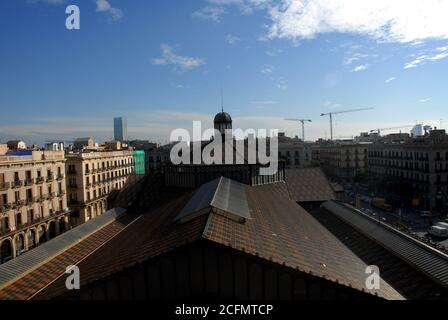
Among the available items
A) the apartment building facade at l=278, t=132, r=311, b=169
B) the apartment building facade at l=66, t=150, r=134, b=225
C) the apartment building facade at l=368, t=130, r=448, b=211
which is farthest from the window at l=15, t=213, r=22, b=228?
the apartment building facade at l=278, t=132, r=311, b=169

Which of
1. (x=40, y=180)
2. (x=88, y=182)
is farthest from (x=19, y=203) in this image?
(x=88, y=182)

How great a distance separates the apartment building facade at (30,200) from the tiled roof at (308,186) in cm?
3431

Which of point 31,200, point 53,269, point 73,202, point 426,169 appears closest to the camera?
point 53,269

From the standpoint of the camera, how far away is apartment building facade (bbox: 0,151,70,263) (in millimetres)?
46250

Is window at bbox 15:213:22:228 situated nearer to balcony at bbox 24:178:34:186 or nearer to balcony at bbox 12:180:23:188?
balcony at bbox 12:180:23:188

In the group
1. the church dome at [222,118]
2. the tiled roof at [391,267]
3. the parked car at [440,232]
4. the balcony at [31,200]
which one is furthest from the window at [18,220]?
the parked car at [440,232]

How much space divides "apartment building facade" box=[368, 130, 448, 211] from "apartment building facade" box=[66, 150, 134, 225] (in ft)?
177

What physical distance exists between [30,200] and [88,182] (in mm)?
16028

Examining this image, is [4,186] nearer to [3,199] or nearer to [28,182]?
[3,199]

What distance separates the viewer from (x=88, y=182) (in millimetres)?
66750

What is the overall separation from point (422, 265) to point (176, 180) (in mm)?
25529

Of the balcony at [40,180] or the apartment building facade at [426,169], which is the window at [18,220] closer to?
the balcony at [40,180]

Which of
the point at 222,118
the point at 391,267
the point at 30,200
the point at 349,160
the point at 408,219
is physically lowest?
the point at 408,219
